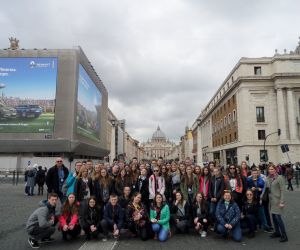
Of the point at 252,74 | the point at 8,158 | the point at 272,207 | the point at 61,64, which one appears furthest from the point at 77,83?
the point at 272,207

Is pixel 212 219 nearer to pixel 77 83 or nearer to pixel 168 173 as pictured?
pixel 168 173

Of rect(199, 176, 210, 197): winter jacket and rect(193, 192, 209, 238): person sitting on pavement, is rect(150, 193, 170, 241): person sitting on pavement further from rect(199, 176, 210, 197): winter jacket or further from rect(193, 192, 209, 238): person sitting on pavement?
rect(199, 176, 210, 197): winter jacket

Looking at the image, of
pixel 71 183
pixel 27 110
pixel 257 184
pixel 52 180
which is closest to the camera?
pixel 71 183

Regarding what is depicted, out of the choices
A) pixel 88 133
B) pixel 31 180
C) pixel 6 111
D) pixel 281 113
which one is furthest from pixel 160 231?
pixel 88 133

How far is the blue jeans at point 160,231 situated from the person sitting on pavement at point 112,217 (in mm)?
906

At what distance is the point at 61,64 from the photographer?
4419 cm

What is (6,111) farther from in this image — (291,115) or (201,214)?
(291,115)

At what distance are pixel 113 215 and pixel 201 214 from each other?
2.46 meters

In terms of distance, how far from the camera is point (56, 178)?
9.84 meters

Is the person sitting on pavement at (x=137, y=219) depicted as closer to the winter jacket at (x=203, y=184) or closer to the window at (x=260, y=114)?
the winter jacket at (x=203, y=184)

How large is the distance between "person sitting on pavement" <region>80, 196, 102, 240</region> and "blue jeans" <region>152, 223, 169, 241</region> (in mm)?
1477

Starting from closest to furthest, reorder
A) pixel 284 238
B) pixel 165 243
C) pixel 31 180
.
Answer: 1. pixel 165 243
2. pixel 284 238
3. pixel 31 180

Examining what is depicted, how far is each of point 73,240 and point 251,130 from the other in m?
42.6

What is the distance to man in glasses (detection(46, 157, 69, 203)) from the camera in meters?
9.75
